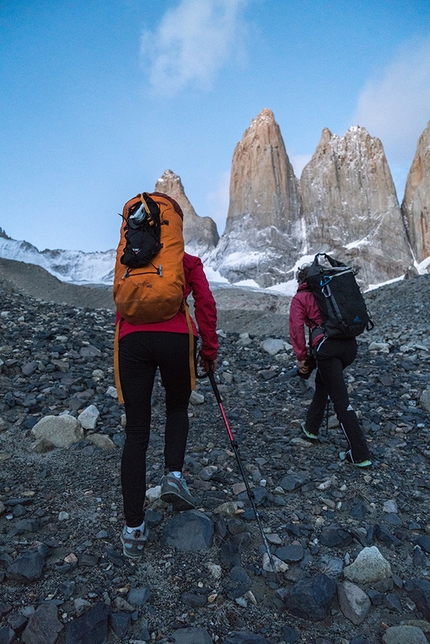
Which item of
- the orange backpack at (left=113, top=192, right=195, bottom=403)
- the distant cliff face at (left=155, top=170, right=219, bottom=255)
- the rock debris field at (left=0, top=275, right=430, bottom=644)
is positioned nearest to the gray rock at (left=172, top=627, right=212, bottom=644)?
the rock debris field at (left=0, top=275, right=430, bottom=644)

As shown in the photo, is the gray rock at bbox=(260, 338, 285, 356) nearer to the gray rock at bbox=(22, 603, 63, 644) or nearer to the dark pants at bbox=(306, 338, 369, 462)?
the dark pants at bbox=(306, 338, 369, 462)

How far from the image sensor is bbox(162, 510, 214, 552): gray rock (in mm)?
2663

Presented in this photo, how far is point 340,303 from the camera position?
Answer: 13.3 ft

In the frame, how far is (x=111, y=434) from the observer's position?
4.46 meters

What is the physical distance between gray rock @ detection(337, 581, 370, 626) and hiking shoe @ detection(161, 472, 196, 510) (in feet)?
3.75

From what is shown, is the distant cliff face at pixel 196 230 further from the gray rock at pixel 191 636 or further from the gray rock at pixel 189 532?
the gray rock at pixel 191 636

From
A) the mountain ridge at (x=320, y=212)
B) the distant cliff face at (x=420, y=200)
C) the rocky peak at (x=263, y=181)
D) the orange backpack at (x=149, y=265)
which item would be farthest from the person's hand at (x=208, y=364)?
the rocky peak at (x=263, y=181)

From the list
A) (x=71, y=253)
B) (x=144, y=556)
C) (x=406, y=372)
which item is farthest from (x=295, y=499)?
(x=71, y=253)

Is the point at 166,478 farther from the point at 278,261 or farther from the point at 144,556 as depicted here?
the point at 278,261

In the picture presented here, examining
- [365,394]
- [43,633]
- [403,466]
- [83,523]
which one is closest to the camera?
[43,633]

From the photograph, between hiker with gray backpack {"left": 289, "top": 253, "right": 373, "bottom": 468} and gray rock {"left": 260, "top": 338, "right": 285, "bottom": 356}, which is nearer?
hiker with gray backpack {"left": 289, "top": 253, "right": 373, "bottom": 468}

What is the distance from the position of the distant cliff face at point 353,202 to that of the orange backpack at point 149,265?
96.8 meters

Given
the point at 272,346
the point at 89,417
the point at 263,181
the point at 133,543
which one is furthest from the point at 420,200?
the point at 133,543

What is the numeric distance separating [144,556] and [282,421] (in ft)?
10.1
